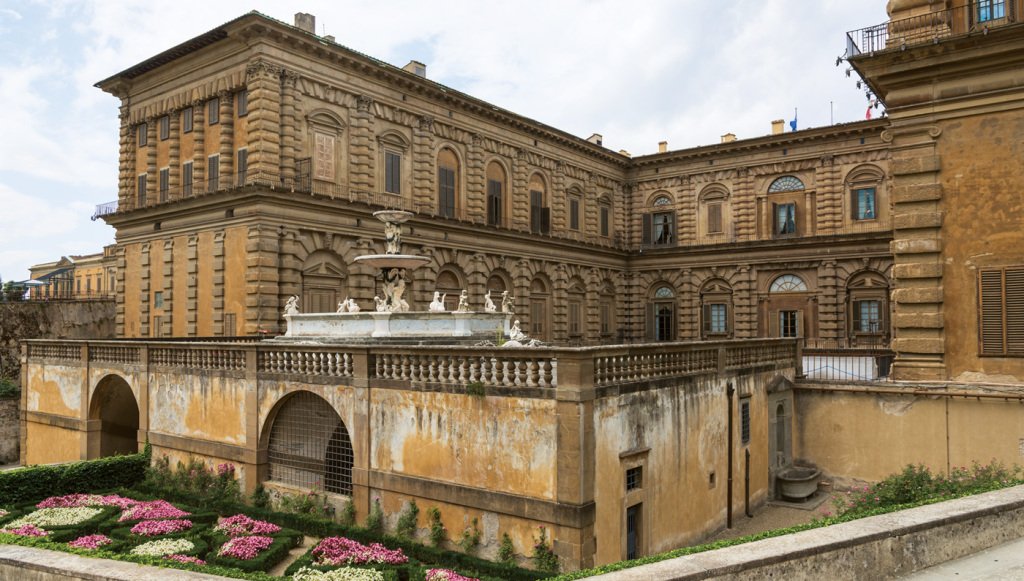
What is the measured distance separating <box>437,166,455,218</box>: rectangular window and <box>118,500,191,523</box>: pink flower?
2156cm

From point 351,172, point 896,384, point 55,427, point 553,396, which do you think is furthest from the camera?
point 351,172

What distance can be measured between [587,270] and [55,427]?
29.8 metres

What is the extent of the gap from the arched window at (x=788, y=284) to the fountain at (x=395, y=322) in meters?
25.5

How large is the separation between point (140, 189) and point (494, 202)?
678 inches

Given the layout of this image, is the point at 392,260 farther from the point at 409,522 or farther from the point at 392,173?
the point at 392,173

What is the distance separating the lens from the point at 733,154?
43.5m

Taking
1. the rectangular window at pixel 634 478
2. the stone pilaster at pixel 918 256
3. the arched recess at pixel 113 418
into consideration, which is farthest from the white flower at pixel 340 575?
the stone pilaster at pixel 918 256

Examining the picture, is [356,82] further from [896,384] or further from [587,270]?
[896,384]

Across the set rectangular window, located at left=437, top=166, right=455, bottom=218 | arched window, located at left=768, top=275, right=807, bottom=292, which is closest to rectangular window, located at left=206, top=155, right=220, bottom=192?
rectangular window, located at left=437, top=166, right=455, bottom=218

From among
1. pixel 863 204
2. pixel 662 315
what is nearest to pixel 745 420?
pixel 863 204

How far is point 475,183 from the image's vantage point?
36.9 metres

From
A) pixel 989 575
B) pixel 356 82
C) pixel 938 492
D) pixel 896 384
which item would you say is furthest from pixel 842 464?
pixel 356 82

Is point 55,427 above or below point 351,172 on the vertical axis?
below

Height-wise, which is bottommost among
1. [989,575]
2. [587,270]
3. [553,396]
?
[989,575]
